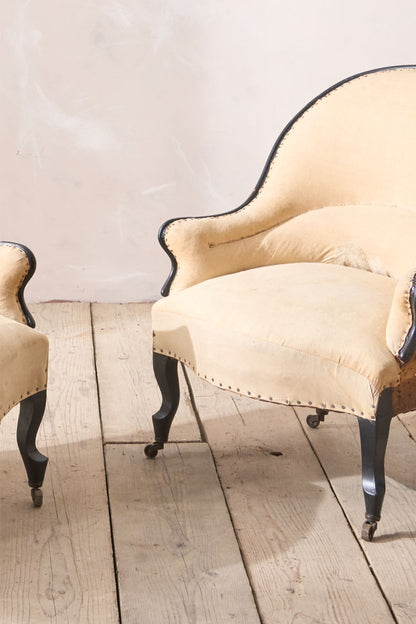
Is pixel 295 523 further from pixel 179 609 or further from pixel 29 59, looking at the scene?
pixel 29 59

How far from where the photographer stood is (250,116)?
3.19 meters

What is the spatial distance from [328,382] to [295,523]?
33cm

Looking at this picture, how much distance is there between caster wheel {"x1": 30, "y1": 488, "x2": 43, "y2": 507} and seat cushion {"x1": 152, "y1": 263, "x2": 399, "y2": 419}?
41cm

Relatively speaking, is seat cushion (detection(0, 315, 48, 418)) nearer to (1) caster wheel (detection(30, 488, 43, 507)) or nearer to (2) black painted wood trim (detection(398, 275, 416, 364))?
(1) caster wheel (detection(30, 488, 43, 507))

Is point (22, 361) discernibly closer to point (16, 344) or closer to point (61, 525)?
point (16, 344)

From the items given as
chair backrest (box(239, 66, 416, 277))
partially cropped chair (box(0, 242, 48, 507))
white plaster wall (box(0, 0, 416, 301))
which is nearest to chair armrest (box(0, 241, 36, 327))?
partially cropped chair (box(0, 242, 48, 507))

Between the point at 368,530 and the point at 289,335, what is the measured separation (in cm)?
43

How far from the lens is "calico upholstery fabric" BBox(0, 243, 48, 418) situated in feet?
5.58

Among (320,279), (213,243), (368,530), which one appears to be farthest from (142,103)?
(368,530)

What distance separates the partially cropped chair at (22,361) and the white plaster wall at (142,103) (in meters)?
1.31

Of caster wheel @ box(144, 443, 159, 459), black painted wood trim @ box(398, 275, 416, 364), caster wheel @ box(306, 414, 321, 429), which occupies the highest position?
black painted wood trim @ box(398, 275, 416, 364)

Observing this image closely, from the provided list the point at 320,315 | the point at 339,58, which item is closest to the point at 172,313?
the point at 320,315

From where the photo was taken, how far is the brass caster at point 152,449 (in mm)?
2090

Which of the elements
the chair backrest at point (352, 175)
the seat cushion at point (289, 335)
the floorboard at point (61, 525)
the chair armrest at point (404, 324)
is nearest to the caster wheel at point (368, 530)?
the seat cushion at point (289, 335)
